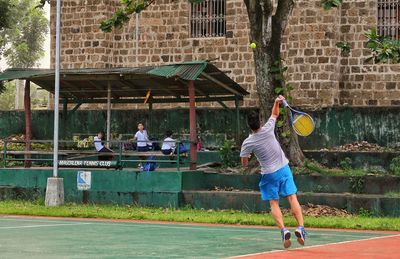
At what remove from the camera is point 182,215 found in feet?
72.4

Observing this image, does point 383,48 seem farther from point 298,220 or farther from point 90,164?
point 298,220

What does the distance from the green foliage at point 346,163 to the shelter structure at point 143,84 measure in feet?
A: 11.7

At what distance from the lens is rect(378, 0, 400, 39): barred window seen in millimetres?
32312

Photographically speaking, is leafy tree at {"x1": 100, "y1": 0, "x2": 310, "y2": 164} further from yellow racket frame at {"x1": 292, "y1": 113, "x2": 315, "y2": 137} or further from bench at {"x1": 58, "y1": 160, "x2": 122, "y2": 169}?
yellow racket frame at {"x1": 292, "y1": 113, "x2": 315, "y2": 137}

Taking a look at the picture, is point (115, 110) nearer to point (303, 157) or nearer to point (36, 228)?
point (303, 157)

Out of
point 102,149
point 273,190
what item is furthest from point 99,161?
point 273,190

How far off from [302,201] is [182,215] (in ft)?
9.27

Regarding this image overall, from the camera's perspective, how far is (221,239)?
16.2 m

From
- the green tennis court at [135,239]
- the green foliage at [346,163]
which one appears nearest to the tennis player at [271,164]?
the green tennis court at [135,239]

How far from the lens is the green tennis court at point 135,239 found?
45.5 ft

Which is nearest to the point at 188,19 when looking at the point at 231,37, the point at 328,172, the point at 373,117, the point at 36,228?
the point at 231,37

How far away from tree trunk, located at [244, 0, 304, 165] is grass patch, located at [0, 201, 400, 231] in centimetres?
314

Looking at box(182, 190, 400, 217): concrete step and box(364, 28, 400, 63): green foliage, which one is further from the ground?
box(364, 28, 400, 63): green foliage

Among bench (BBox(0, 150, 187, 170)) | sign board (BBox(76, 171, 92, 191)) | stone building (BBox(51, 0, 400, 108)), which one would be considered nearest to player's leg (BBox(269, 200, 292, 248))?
bench (BBox(0, 150, 187, 170))
